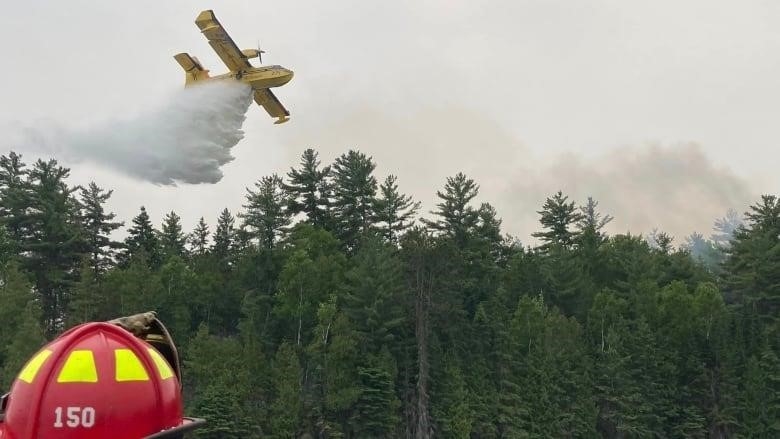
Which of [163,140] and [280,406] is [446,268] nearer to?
[280,406]

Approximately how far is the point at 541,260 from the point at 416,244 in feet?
79.9

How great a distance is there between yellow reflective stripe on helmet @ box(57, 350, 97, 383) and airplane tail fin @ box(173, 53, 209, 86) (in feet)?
161

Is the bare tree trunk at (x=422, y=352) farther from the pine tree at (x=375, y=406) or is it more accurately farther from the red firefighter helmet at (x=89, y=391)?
the red firefighter helmet at (x=89, y=391)

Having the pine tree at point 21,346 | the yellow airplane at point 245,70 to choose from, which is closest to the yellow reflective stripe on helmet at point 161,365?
the yellow airplane at point 245,70

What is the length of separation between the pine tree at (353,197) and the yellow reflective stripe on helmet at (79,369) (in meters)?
79.3

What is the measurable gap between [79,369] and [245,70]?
45364mm

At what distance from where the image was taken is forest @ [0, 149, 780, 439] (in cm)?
6081

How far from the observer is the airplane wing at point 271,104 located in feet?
163

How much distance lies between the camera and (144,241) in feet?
265

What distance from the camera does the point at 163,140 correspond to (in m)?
48.6

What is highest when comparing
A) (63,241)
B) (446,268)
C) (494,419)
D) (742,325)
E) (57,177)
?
(57,177)

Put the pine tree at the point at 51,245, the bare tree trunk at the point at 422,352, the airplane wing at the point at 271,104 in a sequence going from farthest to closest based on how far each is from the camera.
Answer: the pine tree at the point at 51,245 < the bare tree trunk at the point at 422,352 < the airplane wing at the point at 271,104

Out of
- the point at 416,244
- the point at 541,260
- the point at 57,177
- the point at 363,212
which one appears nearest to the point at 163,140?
the point at 416,244

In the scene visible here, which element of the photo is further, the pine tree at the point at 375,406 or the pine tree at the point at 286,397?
the pine tree at the point at 375,406
